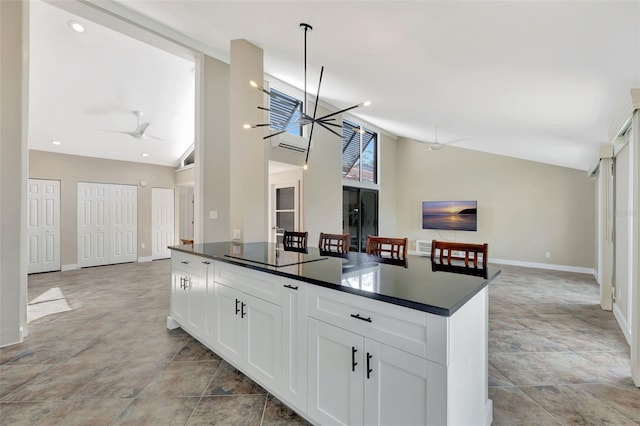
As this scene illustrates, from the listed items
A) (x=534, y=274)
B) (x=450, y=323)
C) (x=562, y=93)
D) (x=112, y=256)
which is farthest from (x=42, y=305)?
(x=534, y=274)

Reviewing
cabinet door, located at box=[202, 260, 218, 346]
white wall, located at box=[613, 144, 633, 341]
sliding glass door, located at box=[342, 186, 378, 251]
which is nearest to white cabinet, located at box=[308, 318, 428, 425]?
cabinet door, located at box=[202, 260, 218, 346]

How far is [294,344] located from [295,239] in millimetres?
1725

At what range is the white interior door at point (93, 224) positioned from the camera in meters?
6.45

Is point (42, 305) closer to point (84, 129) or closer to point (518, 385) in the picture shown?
point (84, 129)

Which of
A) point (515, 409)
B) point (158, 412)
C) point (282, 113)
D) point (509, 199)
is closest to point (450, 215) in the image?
point (509, 199)

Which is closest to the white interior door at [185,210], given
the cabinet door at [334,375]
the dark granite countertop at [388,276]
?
the dark granite countertop at [388,276]

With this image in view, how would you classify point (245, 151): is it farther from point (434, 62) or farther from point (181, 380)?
point (181, 380)

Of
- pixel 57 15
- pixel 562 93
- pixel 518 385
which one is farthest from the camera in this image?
pixel 57 15

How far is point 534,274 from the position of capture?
19.5 feet

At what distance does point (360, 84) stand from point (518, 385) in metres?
3.76

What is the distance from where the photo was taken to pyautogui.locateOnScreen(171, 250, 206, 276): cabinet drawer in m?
2.52

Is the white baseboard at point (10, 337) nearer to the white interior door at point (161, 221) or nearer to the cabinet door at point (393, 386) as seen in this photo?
the cabinet door at point (393, 386)

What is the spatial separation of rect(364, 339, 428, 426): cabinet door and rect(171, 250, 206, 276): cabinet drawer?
165 centimetres

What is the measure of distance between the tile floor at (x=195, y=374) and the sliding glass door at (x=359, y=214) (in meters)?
3.80
